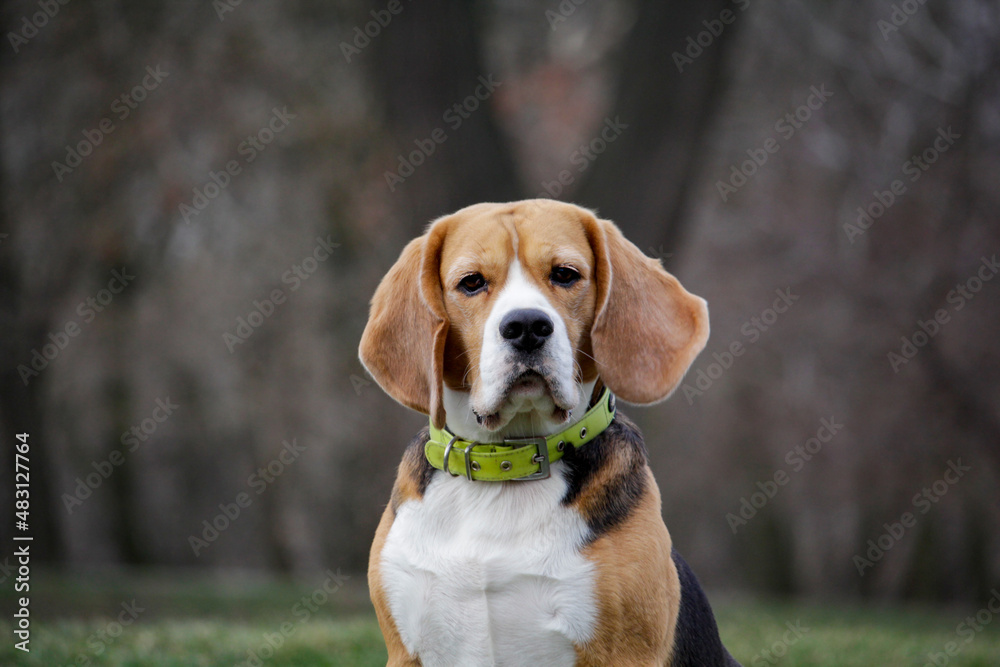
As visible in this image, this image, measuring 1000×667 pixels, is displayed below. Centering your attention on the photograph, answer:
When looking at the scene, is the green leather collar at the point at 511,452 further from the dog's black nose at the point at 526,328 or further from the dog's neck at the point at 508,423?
the dog's black nose at the point at 526,328

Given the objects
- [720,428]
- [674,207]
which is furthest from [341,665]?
[720,428]

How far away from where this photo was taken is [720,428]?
18.4 meters

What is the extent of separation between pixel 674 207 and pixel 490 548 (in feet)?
23.9

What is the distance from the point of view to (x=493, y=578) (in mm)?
3230

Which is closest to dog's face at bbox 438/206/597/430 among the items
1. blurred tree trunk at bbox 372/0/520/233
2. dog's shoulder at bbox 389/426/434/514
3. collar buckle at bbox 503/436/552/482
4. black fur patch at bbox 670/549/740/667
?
collar buckle at bbox 503/436/552/482

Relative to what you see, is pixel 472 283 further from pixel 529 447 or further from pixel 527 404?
pixel 529 447

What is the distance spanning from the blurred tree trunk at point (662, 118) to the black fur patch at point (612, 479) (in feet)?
21.1

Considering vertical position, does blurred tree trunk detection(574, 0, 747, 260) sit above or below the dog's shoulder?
below

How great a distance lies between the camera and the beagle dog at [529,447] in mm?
3227

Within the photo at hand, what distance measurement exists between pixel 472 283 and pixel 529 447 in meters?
0.61

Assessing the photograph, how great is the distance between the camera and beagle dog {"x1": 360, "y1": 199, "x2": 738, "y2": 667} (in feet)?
10.6

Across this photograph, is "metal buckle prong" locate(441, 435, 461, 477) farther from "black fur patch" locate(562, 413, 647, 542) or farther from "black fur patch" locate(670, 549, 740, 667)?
"black fur patch" locate(670, 549, 740, 667)

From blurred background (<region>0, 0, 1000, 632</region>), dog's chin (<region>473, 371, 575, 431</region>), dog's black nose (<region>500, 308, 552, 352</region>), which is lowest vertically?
blurred background (<region>0, 0, 1000, 632</region>)

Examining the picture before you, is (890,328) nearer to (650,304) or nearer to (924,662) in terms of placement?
(924,662)
